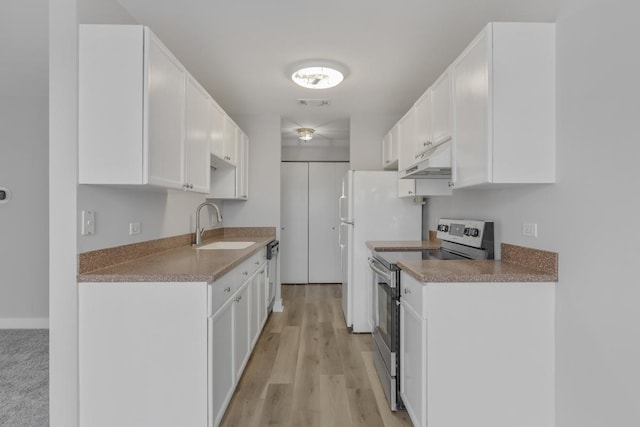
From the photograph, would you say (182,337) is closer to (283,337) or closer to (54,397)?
(54,397)

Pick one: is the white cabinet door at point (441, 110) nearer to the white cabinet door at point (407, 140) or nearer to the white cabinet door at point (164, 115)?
the white cabinet door at point (407, 140)

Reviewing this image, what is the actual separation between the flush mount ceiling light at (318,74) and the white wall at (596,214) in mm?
1628

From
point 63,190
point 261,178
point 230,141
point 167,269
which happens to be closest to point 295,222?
point 261,178

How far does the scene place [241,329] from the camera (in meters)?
2.36

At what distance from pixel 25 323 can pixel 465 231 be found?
4470mm

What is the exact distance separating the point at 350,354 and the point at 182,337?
166cm

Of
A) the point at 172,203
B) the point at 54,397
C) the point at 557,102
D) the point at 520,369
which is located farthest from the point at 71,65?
the point at 520,369

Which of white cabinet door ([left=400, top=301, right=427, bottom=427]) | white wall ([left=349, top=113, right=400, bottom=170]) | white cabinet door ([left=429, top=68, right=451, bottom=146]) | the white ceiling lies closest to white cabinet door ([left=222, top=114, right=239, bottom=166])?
the white ceiling

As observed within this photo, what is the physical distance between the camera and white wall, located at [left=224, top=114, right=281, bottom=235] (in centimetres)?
420

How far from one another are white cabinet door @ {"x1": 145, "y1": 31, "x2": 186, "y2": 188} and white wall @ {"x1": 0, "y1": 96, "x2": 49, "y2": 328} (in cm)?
251

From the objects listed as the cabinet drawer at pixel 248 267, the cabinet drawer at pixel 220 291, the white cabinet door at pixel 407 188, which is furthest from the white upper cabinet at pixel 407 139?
the cabinet drawer at pixel 220 291

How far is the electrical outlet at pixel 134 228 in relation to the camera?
2102mm

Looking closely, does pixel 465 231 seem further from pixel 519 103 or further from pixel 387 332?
pixel 519 103

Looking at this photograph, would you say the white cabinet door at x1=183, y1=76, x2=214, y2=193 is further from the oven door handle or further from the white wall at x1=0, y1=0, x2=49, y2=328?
the white wall at x1=0, y1=0, x2=49, y2=328
